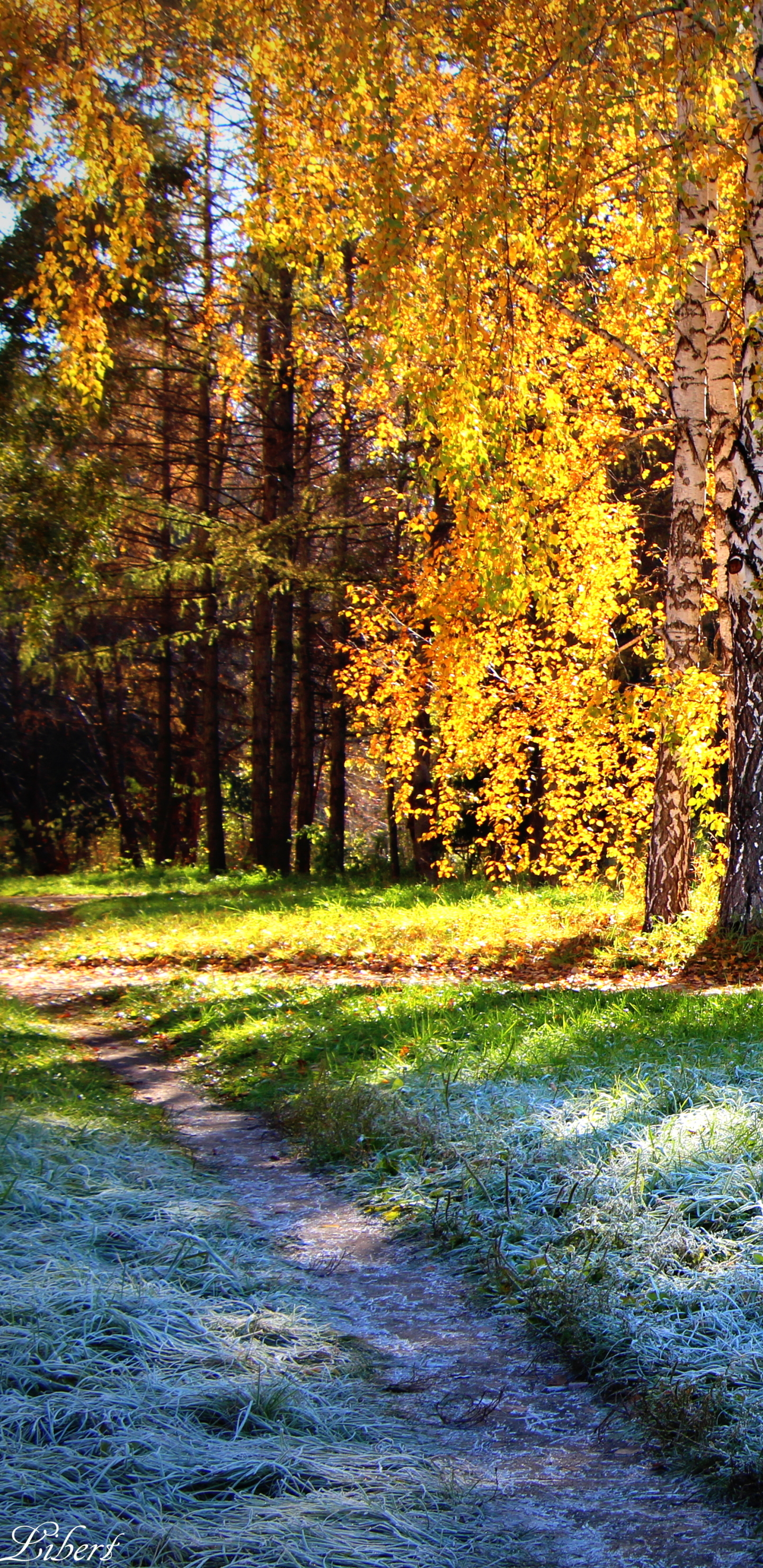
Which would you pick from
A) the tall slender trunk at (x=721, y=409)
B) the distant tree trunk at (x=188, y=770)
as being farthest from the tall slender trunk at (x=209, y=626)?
the tall slender trunk at (x=721, y=409)

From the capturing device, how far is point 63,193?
347 inches

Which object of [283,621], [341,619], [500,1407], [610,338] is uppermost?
[610,338]

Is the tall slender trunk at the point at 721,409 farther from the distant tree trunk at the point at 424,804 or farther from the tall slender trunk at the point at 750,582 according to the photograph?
the distant tree trunk at the point at 424,804

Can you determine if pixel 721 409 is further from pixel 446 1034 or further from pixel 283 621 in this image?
pixel 283 621

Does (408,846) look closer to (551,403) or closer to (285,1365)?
(551,403)

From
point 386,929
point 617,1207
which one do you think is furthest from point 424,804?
point 617,1207

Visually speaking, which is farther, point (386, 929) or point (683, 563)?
point (386, 929)

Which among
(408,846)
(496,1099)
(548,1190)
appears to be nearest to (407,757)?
(496,1099)

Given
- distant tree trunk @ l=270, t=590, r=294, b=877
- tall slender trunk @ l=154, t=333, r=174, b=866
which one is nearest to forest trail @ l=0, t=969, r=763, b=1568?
A: distant tree trunk @ l=270, t=590, r=294, b=877

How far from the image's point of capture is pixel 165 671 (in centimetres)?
2466

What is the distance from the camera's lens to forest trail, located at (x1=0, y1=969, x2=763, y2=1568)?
7.95 ft

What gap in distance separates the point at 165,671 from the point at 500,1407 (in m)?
22.5

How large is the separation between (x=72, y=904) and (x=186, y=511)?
20.3ft

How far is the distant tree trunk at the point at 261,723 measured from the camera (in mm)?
18281
